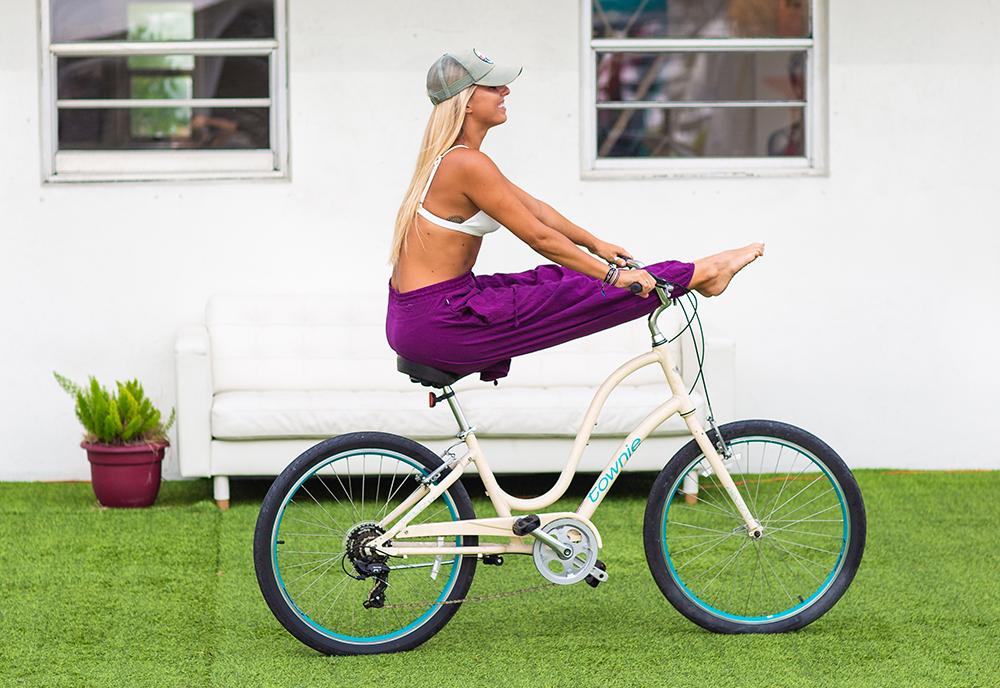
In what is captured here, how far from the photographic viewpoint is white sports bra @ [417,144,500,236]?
3668 millimetres

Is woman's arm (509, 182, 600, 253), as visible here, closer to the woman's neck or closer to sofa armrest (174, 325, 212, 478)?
the woman's neck

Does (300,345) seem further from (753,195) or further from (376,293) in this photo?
(753,195)

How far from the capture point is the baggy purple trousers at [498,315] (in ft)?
12.0

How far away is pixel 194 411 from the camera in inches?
230

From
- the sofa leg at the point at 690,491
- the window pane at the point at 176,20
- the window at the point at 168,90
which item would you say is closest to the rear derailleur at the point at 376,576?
the sofa leg at the point at 690,491

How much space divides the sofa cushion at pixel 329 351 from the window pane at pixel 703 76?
109 centimetres

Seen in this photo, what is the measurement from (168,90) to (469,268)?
133 inches

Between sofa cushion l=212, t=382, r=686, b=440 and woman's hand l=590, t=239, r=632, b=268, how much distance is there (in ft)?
6.99

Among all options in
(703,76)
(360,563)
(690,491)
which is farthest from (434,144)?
(703,76)

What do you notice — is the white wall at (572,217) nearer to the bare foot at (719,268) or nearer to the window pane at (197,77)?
the window pane at (197,77)

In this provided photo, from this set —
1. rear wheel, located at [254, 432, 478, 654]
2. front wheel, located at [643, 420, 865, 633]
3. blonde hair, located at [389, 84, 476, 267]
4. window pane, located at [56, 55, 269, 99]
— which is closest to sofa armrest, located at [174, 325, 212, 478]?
window pane, located at [56, 55, 269, 99]

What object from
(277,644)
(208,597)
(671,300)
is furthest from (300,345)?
(671,300)

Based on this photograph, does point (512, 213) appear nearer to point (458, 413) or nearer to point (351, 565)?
point (458, 413)

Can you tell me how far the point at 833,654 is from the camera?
12.5ft
